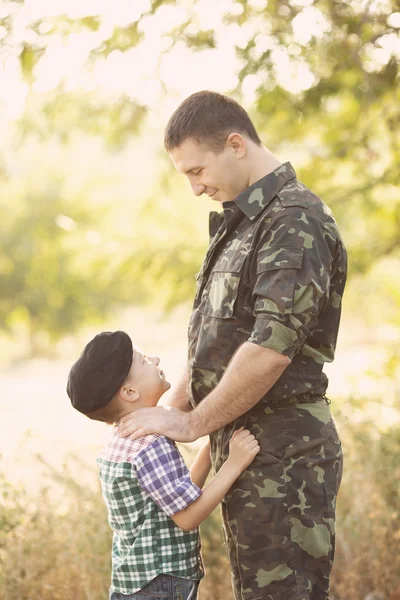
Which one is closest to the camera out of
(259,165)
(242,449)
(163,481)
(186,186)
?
(163,481)

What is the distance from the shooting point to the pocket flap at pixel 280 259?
2.34 meters

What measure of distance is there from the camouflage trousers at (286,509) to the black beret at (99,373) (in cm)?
46

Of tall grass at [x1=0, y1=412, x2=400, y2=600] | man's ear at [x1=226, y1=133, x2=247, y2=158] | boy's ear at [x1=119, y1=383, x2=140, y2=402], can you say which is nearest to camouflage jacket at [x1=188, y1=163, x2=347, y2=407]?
man's ear at [x1=226, y1=133, x2=247, y2=158]

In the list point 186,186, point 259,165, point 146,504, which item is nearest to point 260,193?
point 259,165

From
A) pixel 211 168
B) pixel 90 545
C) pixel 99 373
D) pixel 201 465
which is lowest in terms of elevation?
pixel 90 545

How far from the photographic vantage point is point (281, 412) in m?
2.54

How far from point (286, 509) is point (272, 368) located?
1.63 ft

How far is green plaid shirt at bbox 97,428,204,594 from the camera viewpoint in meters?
2.42

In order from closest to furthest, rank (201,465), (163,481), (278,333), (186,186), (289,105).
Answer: (278,333)
(163,481)
(201,465)
(289,105)
(186,186)

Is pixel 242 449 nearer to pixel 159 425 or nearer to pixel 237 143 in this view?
pixel 159 425

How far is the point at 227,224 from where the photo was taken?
8.66 feet

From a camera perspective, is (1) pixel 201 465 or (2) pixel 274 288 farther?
(1) pixel 201 465

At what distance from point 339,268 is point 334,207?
128 inches

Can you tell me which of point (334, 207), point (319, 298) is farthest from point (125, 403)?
point (334, 207)
